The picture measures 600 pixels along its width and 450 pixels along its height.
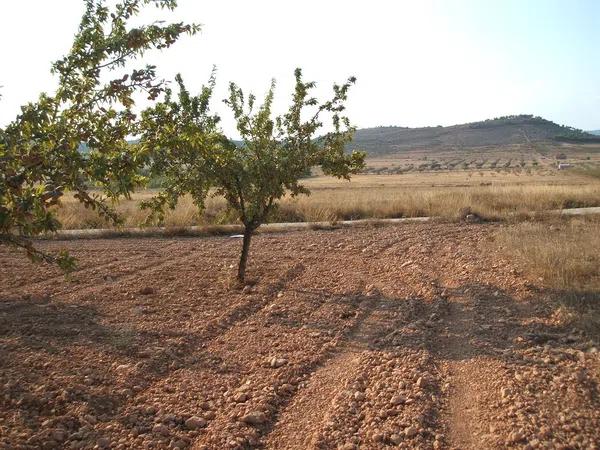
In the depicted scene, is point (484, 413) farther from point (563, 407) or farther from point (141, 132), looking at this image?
point (141, 132)

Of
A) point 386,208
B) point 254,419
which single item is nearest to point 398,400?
point 254,419

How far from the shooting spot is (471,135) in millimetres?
118625

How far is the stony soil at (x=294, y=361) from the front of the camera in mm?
3969

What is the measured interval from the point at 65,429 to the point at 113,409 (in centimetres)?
43

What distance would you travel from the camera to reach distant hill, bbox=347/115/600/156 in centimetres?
11169

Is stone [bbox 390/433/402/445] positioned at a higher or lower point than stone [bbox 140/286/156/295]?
lower

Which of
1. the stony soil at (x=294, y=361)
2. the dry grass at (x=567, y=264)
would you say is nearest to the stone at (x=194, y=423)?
the stony soil at (x=294, y=361)

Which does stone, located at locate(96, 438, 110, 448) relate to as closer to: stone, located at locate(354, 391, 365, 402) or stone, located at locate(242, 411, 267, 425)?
stone, located at locate(242, 411, 267, 425)

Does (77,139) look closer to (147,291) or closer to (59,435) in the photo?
(59,435)

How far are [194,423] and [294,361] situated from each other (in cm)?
143

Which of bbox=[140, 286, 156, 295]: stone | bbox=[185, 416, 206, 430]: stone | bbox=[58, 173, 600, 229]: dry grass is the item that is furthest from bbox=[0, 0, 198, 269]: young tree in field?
bbox=[58, 173, 600, 229]: dry grass

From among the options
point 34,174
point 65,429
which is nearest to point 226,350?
point 65,429

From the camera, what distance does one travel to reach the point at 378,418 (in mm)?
4148

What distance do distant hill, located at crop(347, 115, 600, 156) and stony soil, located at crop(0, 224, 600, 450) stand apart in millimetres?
98078
